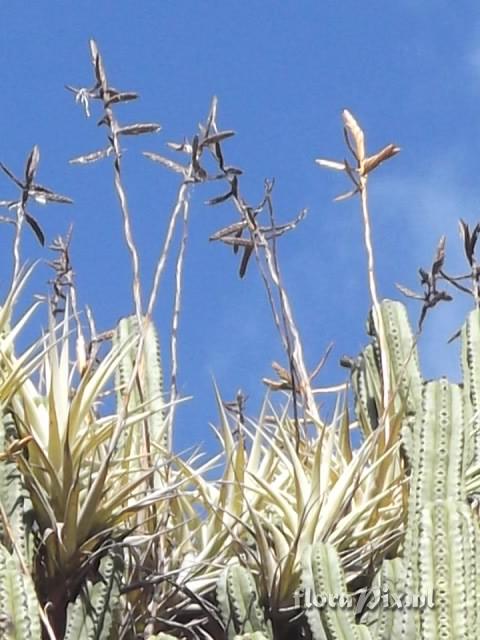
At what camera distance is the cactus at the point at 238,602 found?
560cm

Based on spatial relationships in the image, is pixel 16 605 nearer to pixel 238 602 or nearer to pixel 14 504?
pixel 14 504


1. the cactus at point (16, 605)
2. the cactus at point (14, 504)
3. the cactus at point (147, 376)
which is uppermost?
the cactus at point (147, 376)

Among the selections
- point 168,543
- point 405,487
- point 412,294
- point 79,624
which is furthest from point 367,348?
point 79,624

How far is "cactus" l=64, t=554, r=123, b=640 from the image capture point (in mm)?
5469

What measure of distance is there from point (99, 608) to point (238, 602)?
440mm

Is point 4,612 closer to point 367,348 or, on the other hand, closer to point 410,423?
point 410,423

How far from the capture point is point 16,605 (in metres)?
5.09

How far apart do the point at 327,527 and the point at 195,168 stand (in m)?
1.51

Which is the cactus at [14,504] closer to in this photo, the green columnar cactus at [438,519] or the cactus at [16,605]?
the cactus at [16,605]

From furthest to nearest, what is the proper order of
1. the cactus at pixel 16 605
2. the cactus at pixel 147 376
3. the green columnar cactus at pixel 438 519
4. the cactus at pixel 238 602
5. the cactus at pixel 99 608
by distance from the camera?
the cactus at pixel 147 376
the cactus at pixel 238 602
the cactus at pixel 99 608
the green columnar cactus at pixel 438 519
the cactus at pixel 16 605

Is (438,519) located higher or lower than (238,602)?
higher

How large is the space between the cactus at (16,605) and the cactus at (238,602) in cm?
72

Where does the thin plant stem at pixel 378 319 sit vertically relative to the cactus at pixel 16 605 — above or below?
above

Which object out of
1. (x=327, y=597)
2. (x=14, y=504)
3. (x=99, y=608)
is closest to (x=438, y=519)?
(x=327, y=597)
